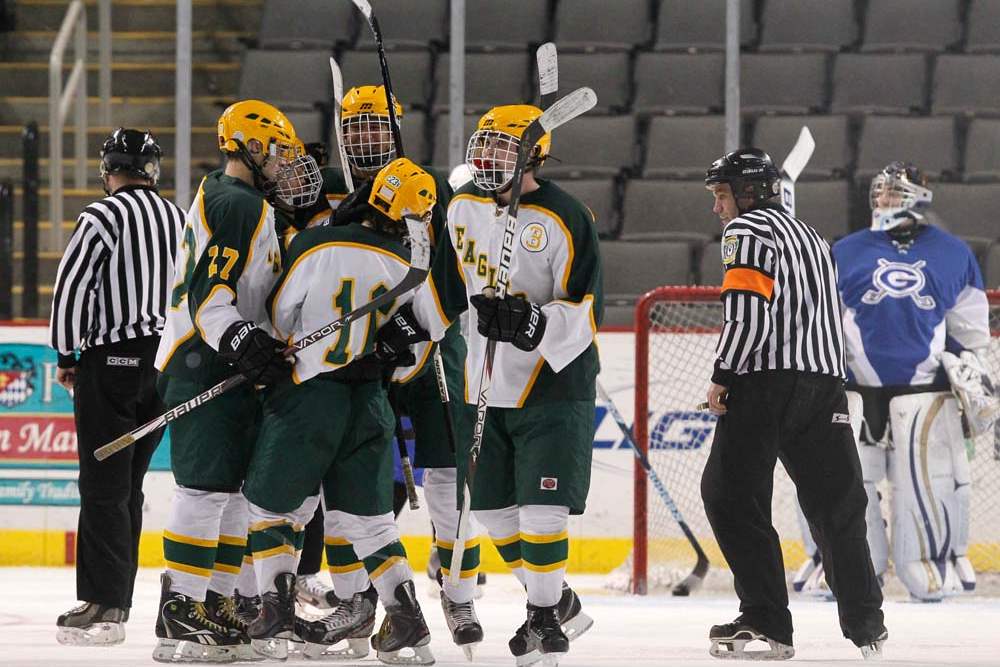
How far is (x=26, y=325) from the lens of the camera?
20.6 feet

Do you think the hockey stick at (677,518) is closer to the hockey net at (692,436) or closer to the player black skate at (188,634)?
the hockey net at (692,436)

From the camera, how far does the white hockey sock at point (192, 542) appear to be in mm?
3760

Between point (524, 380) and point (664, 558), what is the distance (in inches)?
93.8

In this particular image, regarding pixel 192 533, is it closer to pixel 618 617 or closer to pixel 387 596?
pixel 387 596

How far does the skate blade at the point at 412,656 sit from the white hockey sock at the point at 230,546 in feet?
1.24

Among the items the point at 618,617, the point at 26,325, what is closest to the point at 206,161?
the point at 26,325

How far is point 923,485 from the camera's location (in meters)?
5.63

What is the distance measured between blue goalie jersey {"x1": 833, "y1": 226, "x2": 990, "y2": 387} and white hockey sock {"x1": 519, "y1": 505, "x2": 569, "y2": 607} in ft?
7.39

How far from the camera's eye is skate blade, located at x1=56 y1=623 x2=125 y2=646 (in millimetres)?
4145

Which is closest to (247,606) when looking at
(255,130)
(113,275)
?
(113,275)

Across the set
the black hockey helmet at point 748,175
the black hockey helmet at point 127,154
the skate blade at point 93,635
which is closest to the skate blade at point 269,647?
the skate blade at point 93,635

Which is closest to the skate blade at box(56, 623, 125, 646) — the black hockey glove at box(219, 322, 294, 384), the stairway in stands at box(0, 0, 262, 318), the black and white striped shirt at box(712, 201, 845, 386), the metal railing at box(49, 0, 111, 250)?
the black hockey glove at box(219, 322, 294, 384)

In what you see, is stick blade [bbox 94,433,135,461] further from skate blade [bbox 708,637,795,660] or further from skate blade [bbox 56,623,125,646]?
skate blade [bbox 708,637,795,660]

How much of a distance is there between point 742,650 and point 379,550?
899mm
